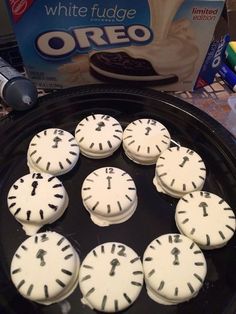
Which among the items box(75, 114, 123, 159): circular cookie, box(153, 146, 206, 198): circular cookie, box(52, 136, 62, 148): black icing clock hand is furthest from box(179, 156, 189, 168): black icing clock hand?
box(52, 136, 62, 148): black icing clock hand

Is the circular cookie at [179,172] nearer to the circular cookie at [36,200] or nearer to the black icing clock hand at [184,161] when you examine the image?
the black icing clock hand at [184,161]

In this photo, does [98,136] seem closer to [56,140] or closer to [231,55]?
[56,140]

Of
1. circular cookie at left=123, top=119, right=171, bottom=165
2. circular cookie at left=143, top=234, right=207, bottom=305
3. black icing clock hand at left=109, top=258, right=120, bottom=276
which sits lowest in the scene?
circular cookie at left=143, top=234, right=207, bottom=305

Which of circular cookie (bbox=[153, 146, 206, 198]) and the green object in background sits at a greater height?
the green object in background

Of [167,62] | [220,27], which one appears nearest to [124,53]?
[167,62]

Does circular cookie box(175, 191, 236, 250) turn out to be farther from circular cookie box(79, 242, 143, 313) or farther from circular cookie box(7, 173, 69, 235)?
circular cookie box(7, 173, 69, 235)

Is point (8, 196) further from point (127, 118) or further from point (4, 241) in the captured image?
point (127, 118)

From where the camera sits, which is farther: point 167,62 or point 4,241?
point 167,62
